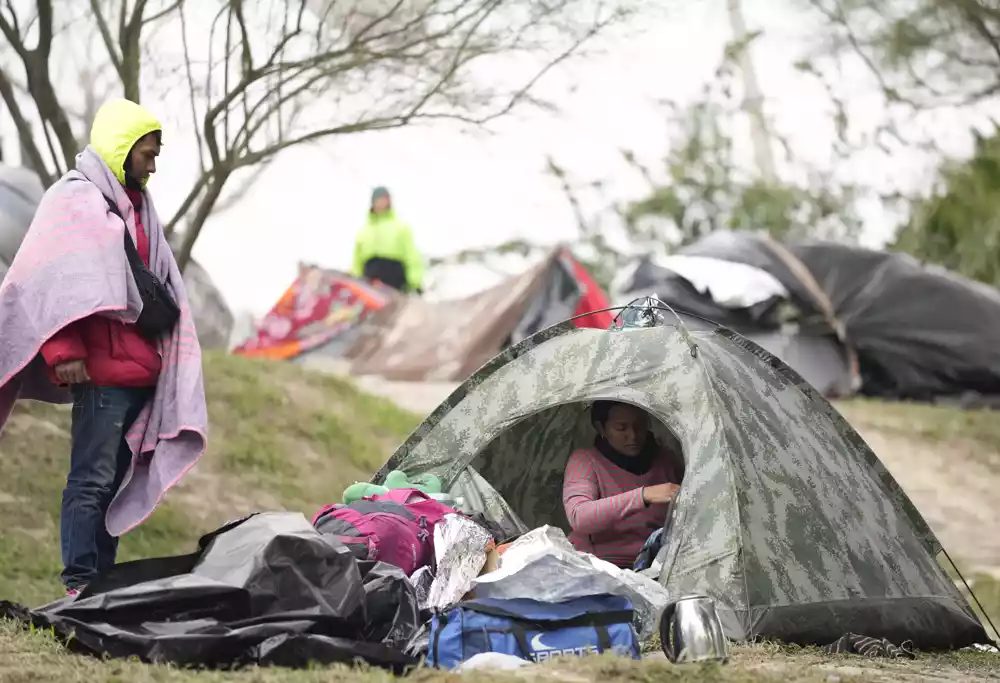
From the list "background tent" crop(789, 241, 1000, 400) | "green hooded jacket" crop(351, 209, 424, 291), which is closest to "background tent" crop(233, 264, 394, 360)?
"green hooded jacket" crop(351, 209, 424, 291)

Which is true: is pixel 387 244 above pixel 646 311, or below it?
above

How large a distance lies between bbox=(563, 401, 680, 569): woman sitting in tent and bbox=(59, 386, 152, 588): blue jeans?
173 centimetres

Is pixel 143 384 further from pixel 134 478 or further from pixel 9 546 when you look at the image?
pixel 9 546

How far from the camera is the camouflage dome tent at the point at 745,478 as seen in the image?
4254mm

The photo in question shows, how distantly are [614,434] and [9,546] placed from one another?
3.18 meters

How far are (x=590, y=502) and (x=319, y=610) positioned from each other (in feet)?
5.20

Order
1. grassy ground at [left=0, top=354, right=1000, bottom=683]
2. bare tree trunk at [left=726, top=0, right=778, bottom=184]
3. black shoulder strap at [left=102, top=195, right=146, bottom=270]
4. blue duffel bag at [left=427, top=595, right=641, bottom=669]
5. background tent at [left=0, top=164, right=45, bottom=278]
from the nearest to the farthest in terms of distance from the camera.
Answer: grassy ground at [left=0, top=354, right=1000, bottom=683] < blue duffel bag at [left=427, top=595, right=641, bottom=669] < black shoulder strap at [left=102, top=195, right=146, bottom=270] < background tent at [left=0, top=164, right=45, bottom=278] < bare tree trunk at [left=726, top=0, right=778, bottom=184]

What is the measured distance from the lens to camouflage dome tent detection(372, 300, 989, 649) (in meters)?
4.25

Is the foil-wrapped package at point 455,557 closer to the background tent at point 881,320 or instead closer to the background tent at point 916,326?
the background tent at point 881,320

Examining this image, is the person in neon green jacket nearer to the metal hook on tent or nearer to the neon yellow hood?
the metal hook on tent

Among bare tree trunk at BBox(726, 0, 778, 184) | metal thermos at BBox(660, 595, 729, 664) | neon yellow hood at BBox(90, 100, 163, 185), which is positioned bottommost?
metal thermos at BBox(660, 595, 729, 664)

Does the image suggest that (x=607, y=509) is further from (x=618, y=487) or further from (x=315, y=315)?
(x=315, y=315)

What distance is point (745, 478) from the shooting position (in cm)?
440

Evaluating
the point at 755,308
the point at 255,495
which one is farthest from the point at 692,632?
the point at 755,308
